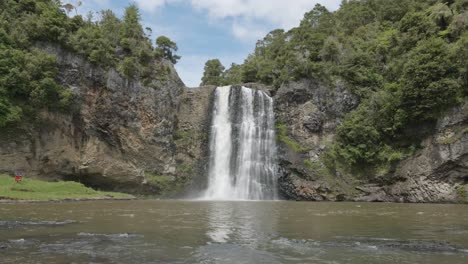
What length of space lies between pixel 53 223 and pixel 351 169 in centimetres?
2788

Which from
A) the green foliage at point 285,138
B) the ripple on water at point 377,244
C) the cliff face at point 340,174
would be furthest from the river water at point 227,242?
Answer: the green foliage at point 285,138

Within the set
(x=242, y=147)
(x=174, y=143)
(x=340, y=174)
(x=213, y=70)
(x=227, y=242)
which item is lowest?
(x=227, y=242)

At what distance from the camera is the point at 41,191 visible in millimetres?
28000

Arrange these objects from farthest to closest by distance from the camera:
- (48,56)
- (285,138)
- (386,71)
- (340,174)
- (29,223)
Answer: (386,71)
(285,138)
(340,174)
(48,56)
(29,223)

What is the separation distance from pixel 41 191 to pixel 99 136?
8948mm

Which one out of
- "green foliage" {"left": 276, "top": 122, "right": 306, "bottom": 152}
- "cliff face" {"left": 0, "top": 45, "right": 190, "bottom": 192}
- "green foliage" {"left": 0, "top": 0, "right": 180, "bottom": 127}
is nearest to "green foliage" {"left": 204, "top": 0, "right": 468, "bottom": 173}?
"green foliage" {"left": 276, "top": 122, "right": 306, "bottom": 152}

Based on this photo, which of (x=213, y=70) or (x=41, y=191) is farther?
(x=213, y=70)

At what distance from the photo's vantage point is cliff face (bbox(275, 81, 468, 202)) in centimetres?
3083

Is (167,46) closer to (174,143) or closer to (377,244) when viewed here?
(174,143)

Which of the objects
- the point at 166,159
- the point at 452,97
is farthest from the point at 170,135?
the point at 452,97

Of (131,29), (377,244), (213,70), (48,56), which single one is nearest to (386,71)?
(131,29)

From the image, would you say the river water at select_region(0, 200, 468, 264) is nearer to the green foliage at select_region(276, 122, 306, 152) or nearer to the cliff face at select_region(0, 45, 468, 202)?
the cliff face at select_region(0, 45, 468, 202)

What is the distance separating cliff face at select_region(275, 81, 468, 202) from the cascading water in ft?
4.46

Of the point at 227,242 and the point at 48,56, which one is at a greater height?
the point at 48,56
